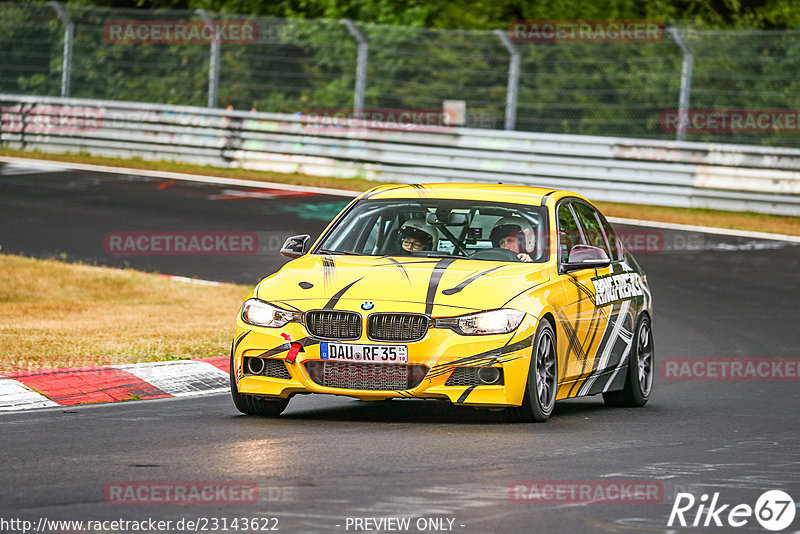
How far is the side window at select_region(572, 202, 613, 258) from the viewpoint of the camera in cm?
1109

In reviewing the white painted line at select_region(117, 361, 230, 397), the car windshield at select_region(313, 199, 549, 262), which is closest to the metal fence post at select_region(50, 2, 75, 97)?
the white painted line at select_region(117, 361, 230, 397)

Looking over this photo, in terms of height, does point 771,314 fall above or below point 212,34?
below

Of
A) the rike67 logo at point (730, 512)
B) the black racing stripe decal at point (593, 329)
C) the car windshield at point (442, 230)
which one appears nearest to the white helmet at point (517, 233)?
the car windshield at point (442, 230)

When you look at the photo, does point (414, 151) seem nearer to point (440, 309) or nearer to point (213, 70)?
point (213, 70)

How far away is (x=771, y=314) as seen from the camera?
1606 centimetres

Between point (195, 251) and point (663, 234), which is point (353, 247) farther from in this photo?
point (663, 234)

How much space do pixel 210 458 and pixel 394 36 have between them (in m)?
20.6

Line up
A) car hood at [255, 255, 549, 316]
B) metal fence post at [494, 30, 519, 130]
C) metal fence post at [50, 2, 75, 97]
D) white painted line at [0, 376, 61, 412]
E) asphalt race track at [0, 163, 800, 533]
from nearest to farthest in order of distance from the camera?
asphalt race track at [0, 163, 800, 533] < car hood at [255, 255, 549, 316] < white painted line at [0, 376, 61, 412] < metal fence post at [494, 30, 519, 130] < metal fence post at [50, 2, 75, 97]

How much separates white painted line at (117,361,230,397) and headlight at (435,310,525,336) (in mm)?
2595

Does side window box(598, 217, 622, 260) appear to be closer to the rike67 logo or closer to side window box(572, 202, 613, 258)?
side window box(572, 202, 613, 258)

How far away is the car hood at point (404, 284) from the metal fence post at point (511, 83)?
16.3 meters

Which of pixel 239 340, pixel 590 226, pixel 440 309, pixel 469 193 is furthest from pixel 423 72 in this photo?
pixel 440 309

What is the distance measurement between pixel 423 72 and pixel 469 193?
17.6 metres

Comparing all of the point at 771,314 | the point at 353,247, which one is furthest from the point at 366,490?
the point at 771,314
